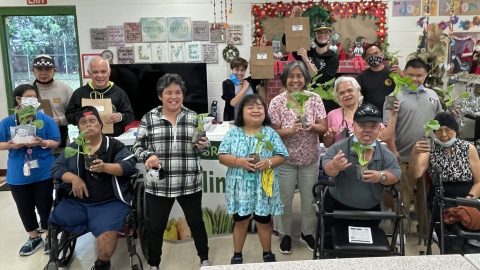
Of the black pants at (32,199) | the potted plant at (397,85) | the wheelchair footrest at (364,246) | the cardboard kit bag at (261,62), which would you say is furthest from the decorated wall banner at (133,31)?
the wheelchair footrest at (364,246)

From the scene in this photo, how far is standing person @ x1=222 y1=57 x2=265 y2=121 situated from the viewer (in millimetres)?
4750

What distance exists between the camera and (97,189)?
9.82 feet

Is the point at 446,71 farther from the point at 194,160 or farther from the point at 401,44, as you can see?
the point at 194,160

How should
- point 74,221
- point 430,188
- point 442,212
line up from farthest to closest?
point 430,188 < point 74,221 < point 442,212

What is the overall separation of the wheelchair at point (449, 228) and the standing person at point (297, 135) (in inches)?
33.8

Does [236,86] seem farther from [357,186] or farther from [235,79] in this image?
[357,186]

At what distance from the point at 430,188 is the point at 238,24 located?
11.2ft

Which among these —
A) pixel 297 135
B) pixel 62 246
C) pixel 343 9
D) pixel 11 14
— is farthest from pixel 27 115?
pixel 343 9

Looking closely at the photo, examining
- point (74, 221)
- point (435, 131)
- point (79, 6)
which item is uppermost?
point (79, 6)

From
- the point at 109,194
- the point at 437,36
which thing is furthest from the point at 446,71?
the point at 109,194

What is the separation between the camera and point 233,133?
9.66 feet

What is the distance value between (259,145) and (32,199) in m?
1.98

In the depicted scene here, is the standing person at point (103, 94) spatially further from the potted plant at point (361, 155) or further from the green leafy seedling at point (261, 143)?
the potted plant at point (361, 155)

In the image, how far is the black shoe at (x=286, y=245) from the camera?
3.35 metres
